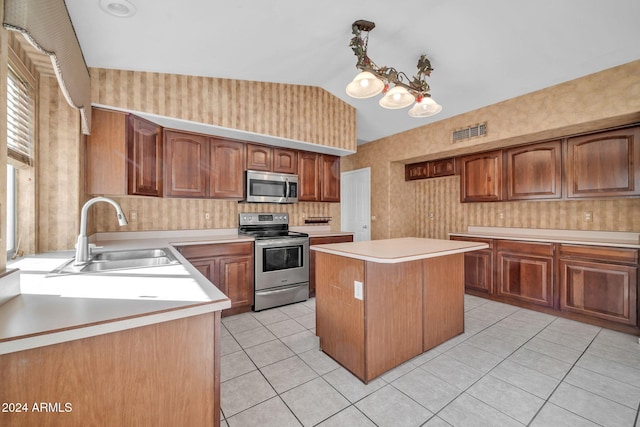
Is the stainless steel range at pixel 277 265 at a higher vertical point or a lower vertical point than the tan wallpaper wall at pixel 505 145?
lower

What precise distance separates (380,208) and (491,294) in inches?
83.8

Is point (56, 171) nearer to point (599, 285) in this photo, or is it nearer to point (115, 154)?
point (115, 154)

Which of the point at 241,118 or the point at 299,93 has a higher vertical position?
the point at 299,93

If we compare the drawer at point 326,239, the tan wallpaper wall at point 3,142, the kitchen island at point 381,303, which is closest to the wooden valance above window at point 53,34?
the tan wallpaper wall at point 3,142

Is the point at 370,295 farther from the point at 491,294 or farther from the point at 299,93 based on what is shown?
the point at 299,93

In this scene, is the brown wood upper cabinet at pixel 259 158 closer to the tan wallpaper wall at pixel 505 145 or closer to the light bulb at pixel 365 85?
the light bulb at pixel 365 85

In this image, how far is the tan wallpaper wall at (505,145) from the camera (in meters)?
2.69

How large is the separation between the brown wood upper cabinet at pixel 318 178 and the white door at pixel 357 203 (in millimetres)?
955

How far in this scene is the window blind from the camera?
1.74 m

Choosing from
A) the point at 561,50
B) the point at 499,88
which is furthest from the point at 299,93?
the point at 561,50

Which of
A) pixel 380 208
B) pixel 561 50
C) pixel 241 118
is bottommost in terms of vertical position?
pixel 380 208

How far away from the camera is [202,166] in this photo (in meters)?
3.39

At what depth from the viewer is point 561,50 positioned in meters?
2.60

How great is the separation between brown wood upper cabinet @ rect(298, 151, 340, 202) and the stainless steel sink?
218 cm
